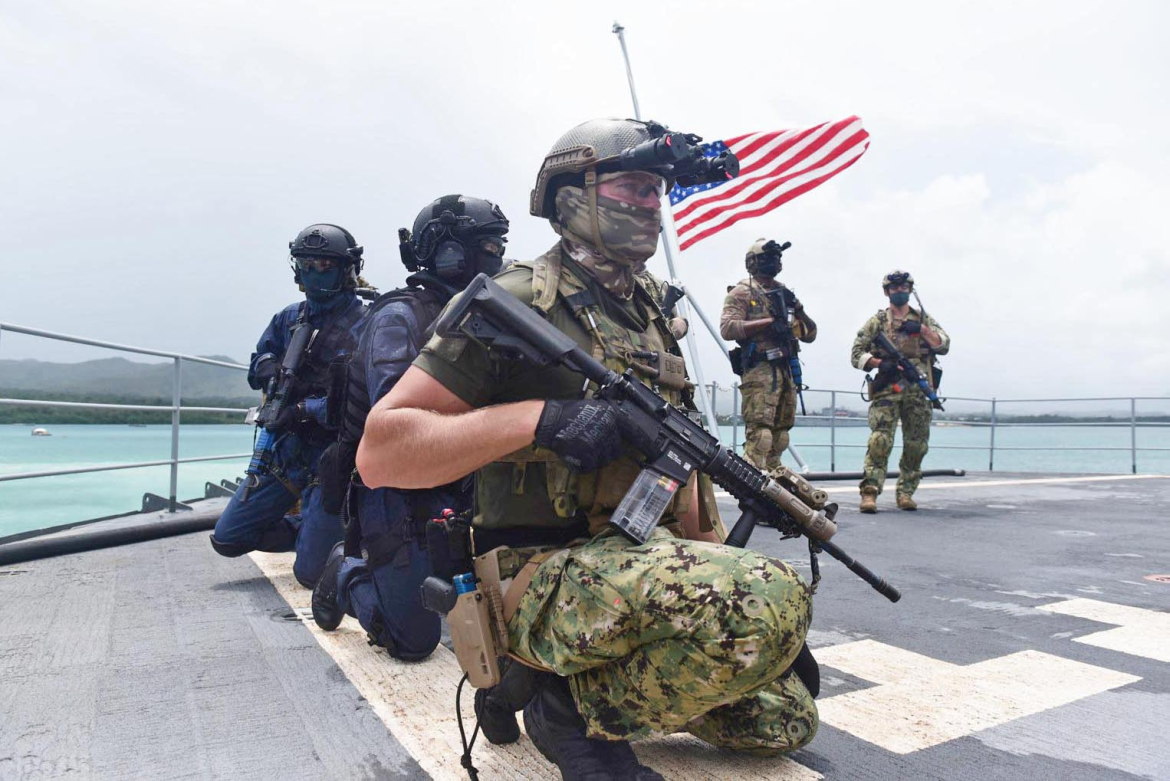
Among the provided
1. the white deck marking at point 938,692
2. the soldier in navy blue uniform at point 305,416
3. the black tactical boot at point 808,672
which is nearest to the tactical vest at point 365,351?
the soldier in navy blue uniform at point 305,416

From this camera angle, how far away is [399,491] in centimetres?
289

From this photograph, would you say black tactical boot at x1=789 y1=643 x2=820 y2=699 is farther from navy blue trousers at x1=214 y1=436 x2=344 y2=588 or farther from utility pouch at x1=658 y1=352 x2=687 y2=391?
navy blue trousers at x1=214 y1=436 x2=344 y2=588

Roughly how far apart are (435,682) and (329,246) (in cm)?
235

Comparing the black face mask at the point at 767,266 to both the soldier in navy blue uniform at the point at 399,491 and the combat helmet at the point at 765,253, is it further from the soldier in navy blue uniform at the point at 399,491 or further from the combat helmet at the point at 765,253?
the soldier in navy blue uniform at the point at 399,491

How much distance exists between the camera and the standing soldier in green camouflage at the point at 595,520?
1586 millimetres

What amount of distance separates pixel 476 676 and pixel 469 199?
6.70 feet

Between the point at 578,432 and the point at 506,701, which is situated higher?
the point at 578,432

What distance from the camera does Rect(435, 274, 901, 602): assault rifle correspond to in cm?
173

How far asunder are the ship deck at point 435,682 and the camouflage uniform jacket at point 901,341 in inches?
125

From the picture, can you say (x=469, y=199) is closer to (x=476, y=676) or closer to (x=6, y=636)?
(x=476, y=676)

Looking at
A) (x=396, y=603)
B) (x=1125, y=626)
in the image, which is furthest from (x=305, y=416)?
(x=1125, y=626)

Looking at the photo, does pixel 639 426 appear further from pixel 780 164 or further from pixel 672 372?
pixel 780 164

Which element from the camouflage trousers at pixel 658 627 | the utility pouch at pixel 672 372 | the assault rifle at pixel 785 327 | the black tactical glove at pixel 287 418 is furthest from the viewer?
the assault rifle at pixel 785 327

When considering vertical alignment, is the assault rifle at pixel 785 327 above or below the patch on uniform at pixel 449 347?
above
